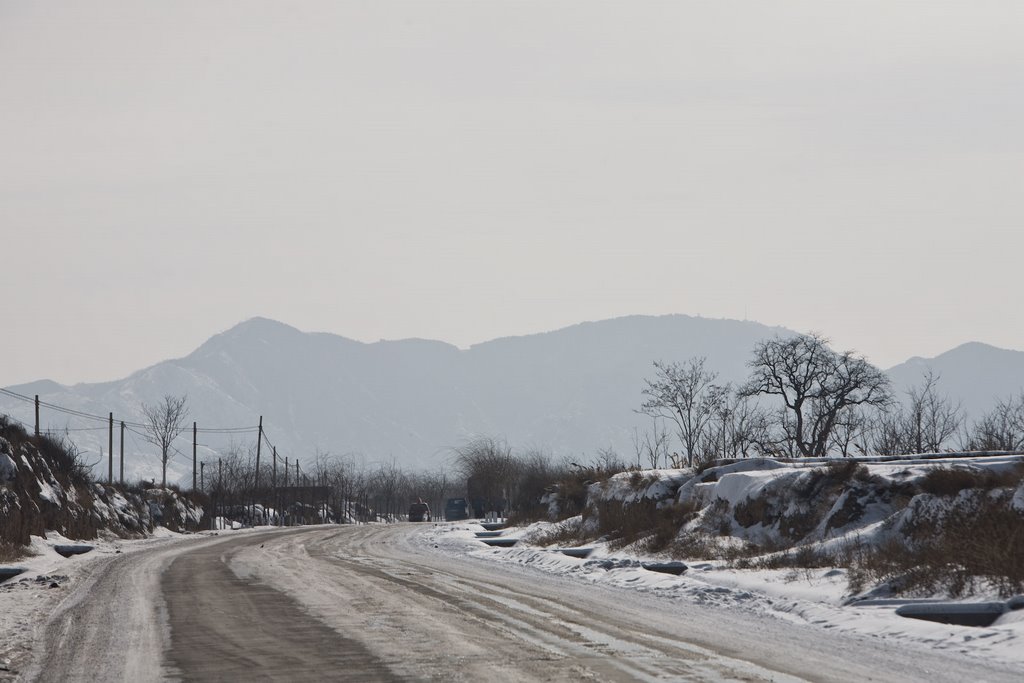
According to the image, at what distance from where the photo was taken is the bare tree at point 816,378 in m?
61.5

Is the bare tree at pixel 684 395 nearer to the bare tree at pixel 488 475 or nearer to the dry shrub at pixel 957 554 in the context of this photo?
the bare tree at pixel 488 475

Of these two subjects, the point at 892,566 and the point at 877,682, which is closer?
the point at 877,682

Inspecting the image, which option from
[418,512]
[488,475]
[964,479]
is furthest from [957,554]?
[488,475]

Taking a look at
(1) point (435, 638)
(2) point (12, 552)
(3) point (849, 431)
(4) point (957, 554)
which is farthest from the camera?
(3) point (849, 431)

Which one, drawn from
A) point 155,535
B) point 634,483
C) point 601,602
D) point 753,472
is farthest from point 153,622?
point 155,535

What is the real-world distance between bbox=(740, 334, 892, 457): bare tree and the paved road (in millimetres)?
45273

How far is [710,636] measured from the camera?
11.7 meters

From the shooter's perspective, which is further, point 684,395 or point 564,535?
point 684,395

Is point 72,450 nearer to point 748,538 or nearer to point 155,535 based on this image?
point 155,535

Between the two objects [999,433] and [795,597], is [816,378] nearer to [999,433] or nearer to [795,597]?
[999,433]

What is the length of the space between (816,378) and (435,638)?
5617 cm

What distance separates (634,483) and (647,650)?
22017 mm

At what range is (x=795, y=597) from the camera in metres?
15.0

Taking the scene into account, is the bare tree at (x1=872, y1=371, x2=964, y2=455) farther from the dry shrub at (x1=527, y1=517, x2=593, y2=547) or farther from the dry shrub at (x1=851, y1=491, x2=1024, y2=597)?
the dry shrub at (x1=851, y1=491, x2=1024, y2=597)
